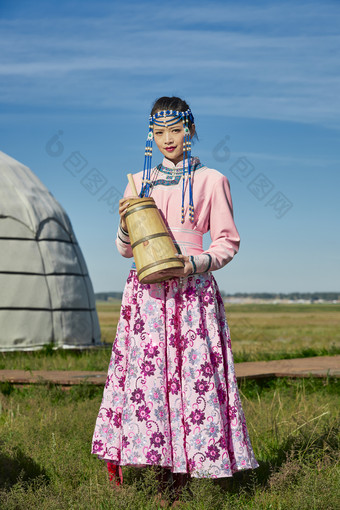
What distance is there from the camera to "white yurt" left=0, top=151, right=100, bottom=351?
924 centimetres

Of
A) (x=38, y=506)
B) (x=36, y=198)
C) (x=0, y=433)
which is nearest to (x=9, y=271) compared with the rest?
(x=36, y=198)

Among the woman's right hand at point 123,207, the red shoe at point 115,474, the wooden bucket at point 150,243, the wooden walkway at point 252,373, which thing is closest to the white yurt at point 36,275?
the wooden walkway at point 252,373

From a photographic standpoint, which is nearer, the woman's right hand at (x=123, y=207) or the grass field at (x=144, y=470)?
the grass field at (x=144, y=470)

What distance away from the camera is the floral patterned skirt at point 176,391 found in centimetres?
296

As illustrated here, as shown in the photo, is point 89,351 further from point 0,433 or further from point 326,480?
point 326,480

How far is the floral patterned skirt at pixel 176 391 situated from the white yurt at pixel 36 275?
20.8ft

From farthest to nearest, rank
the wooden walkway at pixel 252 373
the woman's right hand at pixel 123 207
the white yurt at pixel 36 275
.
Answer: the white yurt at pixel 36 275
the wooden walkway at pixel 252 373
the woman's right hand at pixel 123 207

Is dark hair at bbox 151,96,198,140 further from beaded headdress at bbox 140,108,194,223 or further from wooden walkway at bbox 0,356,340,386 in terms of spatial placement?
wooden walkway at bbox 0,356,340,386

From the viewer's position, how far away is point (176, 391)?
119 inches

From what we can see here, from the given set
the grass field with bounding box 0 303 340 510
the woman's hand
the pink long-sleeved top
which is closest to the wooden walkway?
the grass field with bounding box 0 303 340 510

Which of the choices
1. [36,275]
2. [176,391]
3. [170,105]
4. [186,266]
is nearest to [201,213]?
[186,266]

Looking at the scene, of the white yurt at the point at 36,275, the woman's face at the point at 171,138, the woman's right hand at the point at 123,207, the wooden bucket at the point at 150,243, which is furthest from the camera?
the white yurt at the point at 36,275

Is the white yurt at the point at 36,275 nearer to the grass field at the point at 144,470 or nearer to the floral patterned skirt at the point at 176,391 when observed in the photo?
the grass field at the point at 144,470

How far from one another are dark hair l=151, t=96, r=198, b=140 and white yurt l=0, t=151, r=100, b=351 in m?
6.45
